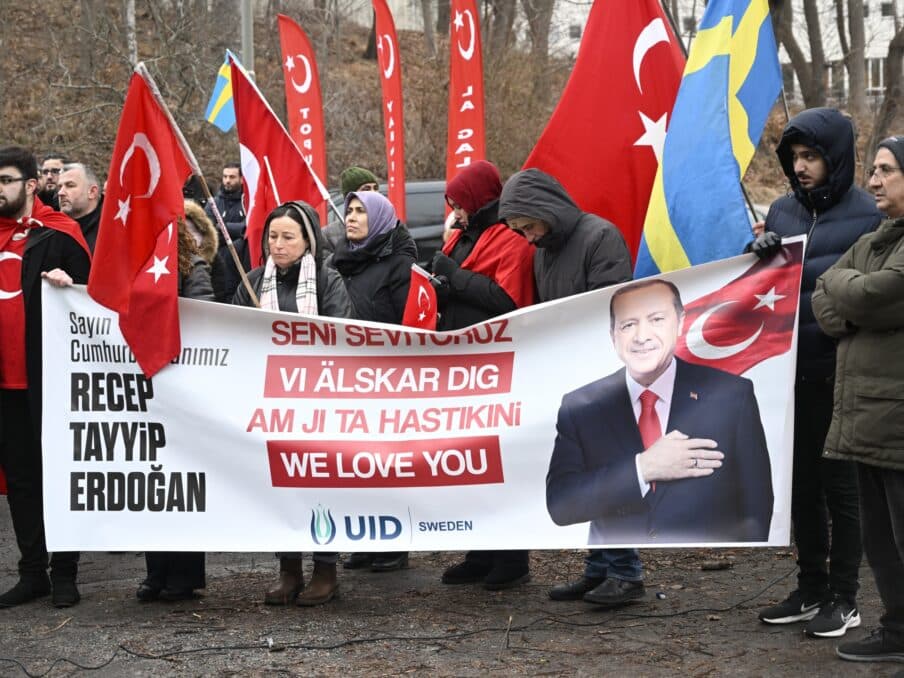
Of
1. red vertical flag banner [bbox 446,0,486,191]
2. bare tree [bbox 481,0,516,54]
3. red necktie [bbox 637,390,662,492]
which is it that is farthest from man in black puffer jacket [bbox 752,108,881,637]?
bare tree [bbox 481,0,516,54]

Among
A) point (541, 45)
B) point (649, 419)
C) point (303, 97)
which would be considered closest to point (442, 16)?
point (541, 45)

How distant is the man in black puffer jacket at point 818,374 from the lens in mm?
5395

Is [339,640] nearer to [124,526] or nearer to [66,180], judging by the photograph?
[124,526]

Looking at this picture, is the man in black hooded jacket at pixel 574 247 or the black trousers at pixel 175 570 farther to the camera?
the black trousers at pixel 175 570

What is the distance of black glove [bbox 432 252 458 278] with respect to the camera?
6469 mm

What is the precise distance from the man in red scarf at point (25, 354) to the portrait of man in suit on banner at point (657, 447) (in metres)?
2.55

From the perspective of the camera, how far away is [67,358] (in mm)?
6301

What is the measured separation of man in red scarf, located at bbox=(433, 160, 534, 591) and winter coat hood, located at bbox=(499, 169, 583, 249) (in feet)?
1.19

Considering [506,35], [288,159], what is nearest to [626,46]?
[288,159]

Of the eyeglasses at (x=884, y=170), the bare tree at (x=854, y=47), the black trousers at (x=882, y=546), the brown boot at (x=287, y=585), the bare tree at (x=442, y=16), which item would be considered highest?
the bare tree at (x=442, y=16)

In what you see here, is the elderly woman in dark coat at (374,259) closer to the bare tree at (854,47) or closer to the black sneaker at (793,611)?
the black sneaker at (793,611)

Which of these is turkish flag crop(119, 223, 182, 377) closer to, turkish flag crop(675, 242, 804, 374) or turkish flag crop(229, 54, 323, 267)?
turkish flag crop(229, 54, 323, 267)

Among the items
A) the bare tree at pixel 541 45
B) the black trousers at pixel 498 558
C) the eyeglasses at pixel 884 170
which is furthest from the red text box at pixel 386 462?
the bare tree at pixel 541 45

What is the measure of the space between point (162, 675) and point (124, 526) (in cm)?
111
